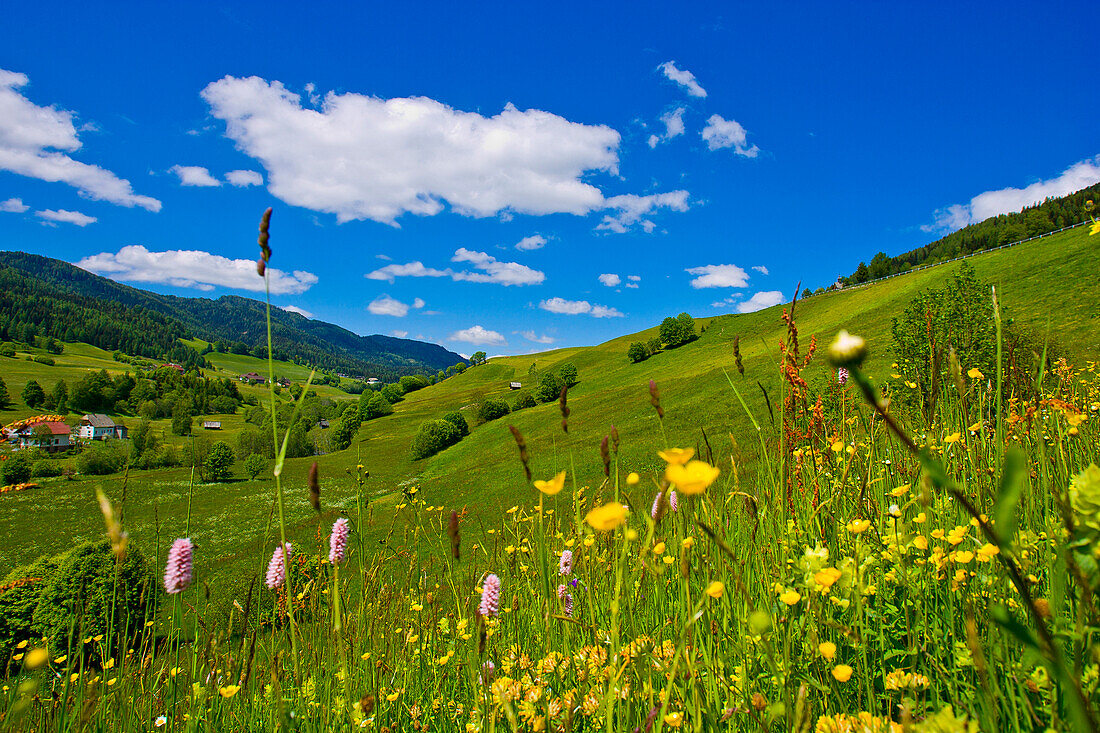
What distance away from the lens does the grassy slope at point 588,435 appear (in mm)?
29172

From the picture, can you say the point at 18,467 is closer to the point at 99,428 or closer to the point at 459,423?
the point at 99,428

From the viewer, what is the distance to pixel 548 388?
213 ft

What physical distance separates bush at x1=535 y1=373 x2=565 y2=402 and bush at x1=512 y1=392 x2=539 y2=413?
2.42ft

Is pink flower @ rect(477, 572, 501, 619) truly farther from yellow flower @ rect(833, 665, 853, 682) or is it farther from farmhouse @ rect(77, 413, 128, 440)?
farmhouse @ rect(77, 413, 128, 440)

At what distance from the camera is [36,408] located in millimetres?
78188

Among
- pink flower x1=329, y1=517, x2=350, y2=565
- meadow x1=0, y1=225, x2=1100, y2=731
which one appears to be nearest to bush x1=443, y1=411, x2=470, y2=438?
meadow x1=0, y1=225, x2=1100, y2=731

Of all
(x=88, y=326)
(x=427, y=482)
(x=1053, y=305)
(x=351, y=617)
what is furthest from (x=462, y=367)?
(x=88, y=326)

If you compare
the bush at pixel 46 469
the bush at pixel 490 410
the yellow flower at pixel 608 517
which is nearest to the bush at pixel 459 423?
the bush at pixel 490 410

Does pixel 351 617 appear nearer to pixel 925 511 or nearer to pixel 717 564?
pixel 717 564

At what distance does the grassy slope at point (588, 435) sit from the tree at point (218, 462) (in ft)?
9.00

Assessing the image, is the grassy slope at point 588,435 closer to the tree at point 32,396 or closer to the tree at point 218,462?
the tree at point 218,462

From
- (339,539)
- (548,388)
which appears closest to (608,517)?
(339,539)

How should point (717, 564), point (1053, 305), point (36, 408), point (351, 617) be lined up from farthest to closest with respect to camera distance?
point (36, 408) < point (1053, 305) < point (351, 617) < point (717, 564)

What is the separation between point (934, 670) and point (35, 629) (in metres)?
19.7
